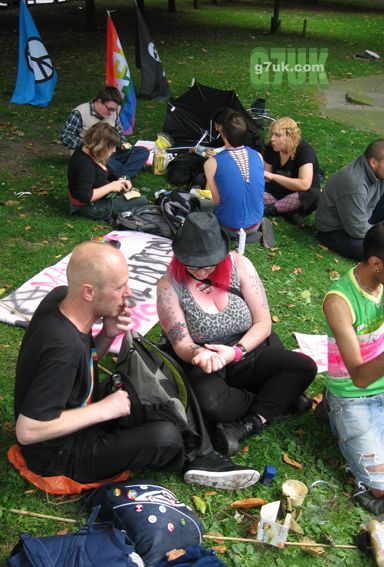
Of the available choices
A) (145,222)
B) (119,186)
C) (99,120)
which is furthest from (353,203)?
(99,120)

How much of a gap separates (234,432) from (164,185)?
4.62 meters

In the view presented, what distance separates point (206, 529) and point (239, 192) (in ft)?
11.7

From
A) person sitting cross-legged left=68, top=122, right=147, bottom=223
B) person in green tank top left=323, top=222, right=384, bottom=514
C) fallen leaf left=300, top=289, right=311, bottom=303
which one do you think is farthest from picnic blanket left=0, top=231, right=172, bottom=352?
person in green tank top left=323, top=222, right=384, bottom=514

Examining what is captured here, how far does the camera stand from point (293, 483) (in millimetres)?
3326

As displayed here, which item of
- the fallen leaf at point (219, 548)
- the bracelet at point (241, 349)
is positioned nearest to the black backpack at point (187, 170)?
the bracelet at point (241, 349)

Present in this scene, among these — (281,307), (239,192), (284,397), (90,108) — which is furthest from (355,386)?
(90,108)

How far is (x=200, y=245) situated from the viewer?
3.46 metres

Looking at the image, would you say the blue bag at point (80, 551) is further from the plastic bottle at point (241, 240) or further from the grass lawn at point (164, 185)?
the plastic bottle at point (241, 240)

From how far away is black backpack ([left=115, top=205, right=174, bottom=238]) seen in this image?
632 centimetres

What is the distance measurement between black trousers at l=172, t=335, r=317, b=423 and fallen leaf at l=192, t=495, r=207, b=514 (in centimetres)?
51

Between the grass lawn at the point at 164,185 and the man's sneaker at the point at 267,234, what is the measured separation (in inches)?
4.0

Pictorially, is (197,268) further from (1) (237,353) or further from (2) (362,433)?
(2) (362,433)

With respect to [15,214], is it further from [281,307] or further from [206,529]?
[206,529]

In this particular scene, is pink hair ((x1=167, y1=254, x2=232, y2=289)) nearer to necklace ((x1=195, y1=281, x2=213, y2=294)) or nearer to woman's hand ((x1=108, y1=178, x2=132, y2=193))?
necklace ((x1=195, y1=281, x2=213, y2=294))
